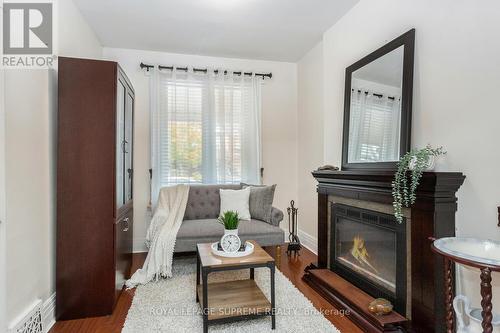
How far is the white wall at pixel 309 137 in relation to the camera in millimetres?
3941

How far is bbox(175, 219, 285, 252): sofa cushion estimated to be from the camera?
3.13 m

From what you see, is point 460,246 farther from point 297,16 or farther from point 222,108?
point 222,108

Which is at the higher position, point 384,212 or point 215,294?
point 384,212

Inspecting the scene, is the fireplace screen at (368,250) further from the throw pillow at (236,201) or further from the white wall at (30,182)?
the white wall at (30,182)

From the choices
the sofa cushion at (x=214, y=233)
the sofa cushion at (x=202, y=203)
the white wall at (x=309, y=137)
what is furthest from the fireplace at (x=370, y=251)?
the sofa cushion at (x=202, y=203)

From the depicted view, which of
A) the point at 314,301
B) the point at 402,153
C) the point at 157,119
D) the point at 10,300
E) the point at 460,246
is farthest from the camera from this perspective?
the point at 157,119

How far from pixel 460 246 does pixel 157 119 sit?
11.7 feet

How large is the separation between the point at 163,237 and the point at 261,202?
1283 mm

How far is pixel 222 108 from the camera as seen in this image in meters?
4.24

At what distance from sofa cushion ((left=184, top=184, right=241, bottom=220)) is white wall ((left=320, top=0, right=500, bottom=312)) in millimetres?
2488

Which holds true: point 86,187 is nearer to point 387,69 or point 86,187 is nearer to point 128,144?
point 128,144

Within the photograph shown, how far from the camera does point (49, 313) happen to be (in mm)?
2205

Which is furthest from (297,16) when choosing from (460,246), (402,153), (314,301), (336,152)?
(314,301)
